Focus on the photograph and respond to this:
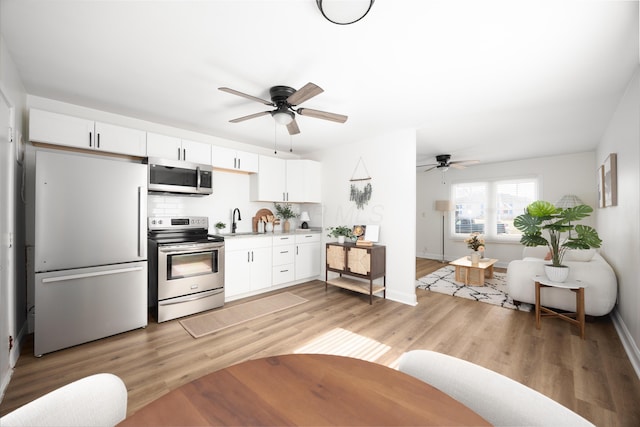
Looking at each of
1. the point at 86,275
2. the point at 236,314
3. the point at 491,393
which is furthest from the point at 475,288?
the point at 86,275

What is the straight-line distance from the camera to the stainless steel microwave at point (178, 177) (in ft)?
10.7

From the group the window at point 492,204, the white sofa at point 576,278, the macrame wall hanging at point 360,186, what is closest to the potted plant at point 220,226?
the macrame wall hanging at point 360,186

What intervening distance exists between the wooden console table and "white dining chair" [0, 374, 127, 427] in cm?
323

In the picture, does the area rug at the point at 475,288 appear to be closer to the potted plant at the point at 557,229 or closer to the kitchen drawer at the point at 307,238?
the potted plant at the point at 557,229

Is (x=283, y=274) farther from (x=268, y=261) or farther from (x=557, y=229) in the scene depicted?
(x=557, y=229)

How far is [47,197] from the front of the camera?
2.40 m

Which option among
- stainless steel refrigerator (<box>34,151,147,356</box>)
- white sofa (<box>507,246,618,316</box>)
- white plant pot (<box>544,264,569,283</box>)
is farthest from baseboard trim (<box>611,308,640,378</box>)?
stainless steel refrigerator (<box>34,151,147,356</box>)

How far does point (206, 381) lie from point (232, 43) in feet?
6.94

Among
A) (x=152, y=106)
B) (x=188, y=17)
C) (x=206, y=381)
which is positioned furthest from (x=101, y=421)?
(x=152, y=106)

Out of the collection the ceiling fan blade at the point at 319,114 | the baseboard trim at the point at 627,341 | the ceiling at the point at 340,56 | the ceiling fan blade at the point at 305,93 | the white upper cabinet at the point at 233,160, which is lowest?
the baseboard trim at the point at 627,341

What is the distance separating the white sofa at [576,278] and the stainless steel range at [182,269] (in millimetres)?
3902

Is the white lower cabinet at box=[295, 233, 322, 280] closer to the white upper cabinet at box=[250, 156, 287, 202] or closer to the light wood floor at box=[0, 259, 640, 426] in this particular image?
the white upper cabinet at box=[250, 156, 287, 202]

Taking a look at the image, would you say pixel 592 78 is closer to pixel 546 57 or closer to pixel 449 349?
pixel 546 57

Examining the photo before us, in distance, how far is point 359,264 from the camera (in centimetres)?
393
